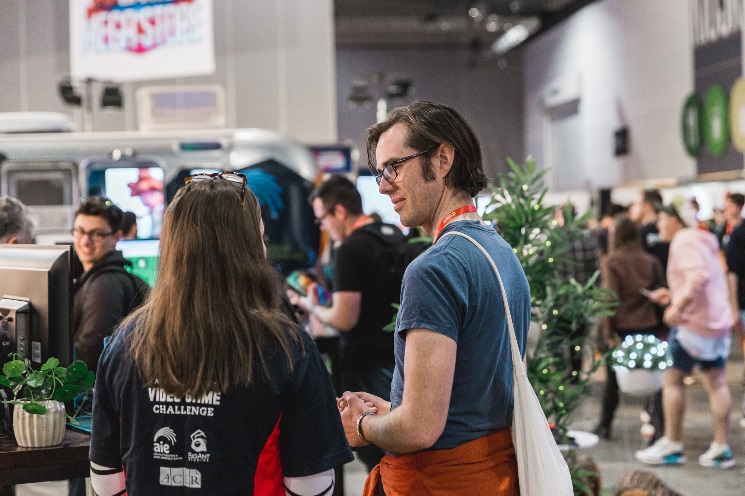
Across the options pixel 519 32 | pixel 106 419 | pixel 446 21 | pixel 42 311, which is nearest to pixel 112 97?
pixel 42 311

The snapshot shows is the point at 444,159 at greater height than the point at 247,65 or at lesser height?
lesser

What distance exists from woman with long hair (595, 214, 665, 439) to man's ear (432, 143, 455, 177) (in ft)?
Answer: 16.5

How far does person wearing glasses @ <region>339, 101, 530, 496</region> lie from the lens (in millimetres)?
1919

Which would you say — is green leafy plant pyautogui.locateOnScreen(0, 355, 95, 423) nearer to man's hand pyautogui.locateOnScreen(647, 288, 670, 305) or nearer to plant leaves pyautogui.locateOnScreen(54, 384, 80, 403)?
plant leaves pyautogui.locateOnScreen(54, 384, 80, 403)

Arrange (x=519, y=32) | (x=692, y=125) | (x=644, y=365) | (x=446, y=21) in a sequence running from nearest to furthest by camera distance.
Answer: (x=644, y=365) → (x=692, y=125) → (x=519, y=32) → (x=446, y=21)

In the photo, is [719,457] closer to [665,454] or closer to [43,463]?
[665,454]

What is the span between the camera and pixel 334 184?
486 centimetres

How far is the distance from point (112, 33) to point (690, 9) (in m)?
9.10

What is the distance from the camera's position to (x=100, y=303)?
12.7 ft

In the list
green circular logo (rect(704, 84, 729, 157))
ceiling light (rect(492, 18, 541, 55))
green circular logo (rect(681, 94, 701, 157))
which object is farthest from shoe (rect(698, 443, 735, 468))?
ceiling light (rect(492, 18, 541, 55))

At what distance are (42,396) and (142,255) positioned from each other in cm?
445

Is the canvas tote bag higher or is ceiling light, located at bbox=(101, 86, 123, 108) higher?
ceiling light, located at bbox=(101, 86, 123, 108)

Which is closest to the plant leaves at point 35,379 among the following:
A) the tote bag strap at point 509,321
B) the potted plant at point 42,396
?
the potted plant at point 42,396

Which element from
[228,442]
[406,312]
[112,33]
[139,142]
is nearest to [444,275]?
[406,312]
